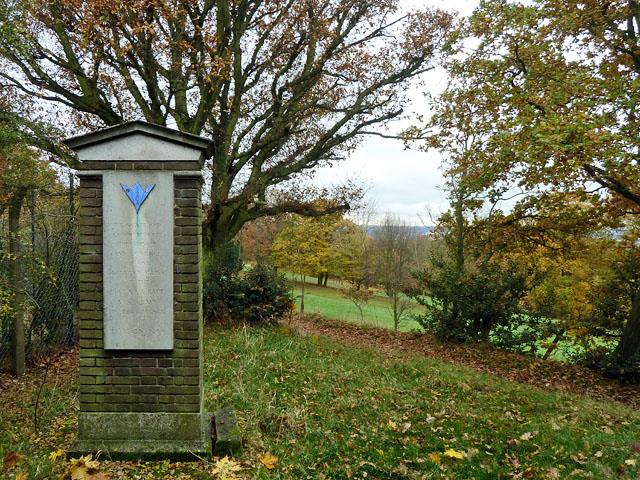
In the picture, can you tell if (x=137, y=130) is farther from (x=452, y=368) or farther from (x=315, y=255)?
(x=315, y=255)

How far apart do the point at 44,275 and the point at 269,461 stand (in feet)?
16.0

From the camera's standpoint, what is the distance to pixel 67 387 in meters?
6.32

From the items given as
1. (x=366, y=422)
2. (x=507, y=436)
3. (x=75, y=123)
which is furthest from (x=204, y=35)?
(x=507, y=436)

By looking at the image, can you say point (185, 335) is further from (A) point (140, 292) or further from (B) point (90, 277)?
(B) point (90, 277)

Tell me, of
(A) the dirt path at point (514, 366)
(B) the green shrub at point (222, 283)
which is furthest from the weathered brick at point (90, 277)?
(A) the dirt path at point (514, 366)

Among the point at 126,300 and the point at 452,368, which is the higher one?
the point at 126,300

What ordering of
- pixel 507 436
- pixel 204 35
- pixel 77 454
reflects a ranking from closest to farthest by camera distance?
pixel 77 454 → pixel 507 436 → pixel 204 35

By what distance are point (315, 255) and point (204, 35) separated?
17.7 metres

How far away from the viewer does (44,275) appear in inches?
280

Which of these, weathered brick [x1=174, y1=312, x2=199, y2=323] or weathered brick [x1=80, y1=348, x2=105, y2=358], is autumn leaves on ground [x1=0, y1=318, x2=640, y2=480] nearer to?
weathered brick [x1=80, y1=348, x2=105, y2=358]

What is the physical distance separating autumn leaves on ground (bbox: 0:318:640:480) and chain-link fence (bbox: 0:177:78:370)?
1.62ft

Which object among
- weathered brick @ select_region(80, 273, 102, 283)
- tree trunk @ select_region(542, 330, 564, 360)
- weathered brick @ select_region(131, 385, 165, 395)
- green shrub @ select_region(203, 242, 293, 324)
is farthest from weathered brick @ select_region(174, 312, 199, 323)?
tree trunk @ select_region(542, 330, 564, 360)

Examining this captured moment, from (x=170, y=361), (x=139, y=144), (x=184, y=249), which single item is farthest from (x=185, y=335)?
(x=139, y=144)

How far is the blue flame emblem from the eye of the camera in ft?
14.3
